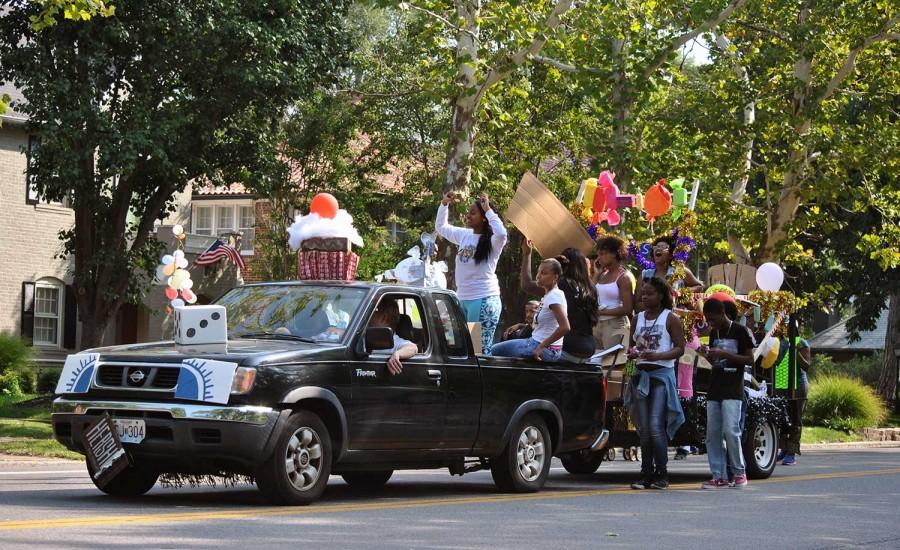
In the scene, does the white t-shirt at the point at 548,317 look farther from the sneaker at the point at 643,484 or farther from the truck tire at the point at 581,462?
the truck tire at the point at 581,462

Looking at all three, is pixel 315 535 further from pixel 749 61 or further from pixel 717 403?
pixel 749 61

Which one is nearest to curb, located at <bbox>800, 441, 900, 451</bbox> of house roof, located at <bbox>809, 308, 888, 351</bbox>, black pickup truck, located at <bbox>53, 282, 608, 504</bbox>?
black pickup truck, located at <bbox>53, 282, 608, 504</bbox>

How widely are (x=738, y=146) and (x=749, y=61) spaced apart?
1713 mm

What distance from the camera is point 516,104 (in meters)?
35.8

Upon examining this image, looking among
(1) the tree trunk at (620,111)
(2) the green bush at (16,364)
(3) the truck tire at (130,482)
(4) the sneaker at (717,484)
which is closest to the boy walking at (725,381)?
(4) the sneaker at (717,484)

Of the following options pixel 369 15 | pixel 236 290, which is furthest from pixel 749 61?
pixel 369 15

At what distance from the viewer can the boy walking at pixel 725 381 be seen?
13672 millimetres

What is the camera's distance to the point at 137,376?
1042 cm

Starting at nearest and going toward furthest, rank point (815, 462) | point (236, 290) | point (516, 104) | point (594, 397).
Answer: point (236, 290) → point (594, 397) → point (815, 462) → point (516, 104)

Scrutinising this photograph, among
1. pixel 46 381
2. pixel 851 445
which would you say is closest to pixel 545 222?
pixel 851 445

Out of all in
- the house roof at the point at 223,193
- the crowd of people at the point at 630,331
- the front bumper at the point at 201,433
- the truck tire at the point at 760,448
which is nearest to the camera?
the front bumper at the point at 201,433

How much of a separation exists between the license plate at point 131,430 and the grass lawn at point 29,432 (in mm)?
7965

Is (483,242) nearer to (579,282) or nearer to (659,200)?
(579,282)

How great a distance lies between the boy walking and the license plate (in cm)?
575
